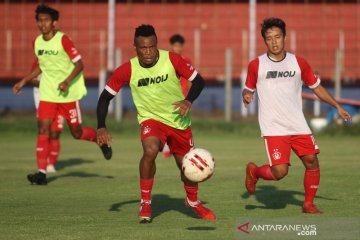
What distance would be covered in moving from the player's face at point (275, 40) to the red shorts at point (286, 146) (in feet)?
3.04

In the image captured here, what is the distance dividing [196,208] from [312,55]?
65.3 feet

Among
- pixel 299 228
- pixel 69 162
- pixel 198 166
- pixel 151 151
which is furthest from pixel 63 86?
pixel 299 228

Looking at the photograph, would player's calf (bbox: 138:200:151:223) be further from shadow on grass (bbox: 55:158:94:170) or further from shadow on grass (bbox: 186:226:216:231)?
shadow on grass (bbox: 55:158:94:170)

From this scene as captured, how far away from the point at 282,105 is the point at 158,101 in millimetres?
1421

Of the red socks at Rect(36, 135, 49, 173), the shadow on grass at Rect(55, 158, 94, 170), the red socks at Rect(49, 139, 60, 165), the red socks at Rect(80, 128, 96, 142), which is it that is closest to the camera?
the red socks at Rect(36, 135, 49, 173)

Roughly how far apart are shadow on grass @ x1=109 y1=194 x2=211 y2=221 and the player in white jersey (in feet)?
3.63

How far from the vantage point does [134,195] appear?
13.6 metres

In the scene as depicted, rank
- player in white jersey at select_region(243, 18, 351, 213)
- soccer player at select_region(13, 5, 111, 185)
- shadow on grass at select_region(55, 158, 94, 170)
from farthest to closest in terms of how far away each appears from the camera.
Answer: shadow on grass at select_region(55, 158, 94, 170) → soccer player at select_region(13, 5, 111, 185) → player in white jersey at select_region(243, 18, 351, 213)

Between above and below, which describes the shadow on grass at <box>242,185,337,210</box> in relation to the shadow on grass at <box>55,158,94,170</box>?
above

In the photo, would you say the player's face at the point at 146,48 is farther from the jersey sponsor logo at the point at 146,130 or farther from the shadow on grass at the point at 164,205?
the shadow on grass at the point at 164,205

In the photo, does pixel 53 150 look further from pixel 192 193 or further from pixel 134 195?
pixel 192 193

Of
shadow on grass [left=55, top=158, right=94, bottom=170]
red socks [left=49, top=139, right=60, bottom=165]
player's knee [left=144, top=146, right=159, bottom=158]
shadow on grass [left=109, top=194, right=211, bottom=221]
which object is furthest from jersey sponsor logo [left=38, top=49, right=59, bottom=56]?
player's knee [left=144, top=146, right=159, bottom=158]

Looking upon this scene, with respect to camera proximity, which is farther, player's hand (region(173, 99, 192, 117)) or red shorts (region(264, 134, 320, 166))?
red shorts (region(264, 134, 320, 166))

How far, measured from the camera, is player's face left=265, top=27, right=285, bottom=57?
37.5ft
